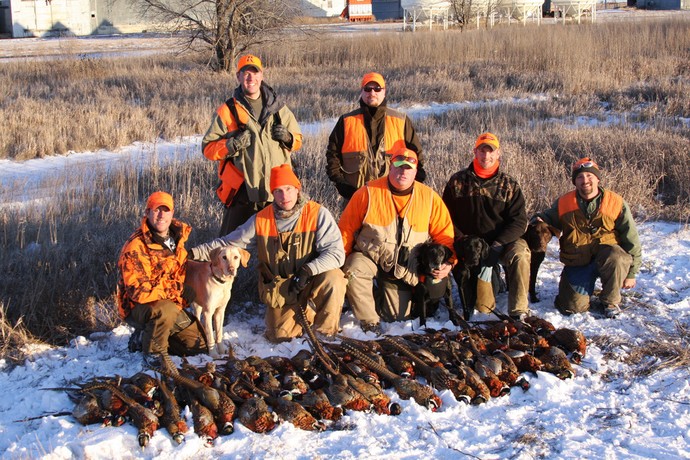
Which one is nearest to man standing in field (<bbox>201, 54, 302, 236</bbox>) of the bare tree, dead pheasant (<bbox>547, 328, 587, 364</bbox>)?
dead pheasant (<bbox>547, 328, 587, 364</bbox>)

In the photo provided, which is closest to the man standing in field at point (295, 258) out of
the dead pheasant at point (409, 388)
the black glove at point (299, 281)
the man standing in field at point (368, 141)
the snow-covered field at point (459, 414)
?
the black glove at point (299, 281)

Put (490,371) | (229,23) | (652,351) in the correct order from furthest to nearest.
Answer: (229,23)
(652,351)
(490,371)

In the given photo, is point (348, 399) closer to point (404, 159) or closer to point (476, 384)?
point (476, 384)

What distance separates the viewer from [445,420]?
13.5 ft

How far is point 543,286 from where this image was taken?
6.35m

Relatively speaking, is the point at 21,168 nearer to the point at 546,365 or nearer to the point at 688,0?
the point at 546,365

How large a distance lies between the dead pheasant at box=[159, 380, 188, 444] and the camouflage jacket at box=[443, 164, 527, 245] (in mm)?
2766

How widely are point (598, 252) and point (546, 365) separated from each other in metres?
1.48

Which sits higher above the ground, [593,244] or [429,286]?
[593,244]

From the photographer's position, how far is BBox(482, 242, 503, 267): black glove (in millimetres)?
5641

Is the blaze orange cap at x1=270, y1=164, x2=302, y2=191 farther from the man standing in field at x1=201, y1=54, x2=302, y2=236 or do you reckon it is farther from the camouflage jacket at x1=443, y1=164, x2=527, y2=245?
the camouflage jacket at x1=443, y1=164, x2=527, y2=245

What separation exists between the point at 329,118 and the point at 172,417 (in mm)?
9614

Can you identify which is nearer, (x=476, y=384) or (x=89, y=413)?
(x=89, y=413)

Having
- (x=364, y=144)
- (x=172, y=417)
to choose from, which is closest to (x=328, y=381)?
(x=172, y=417)
